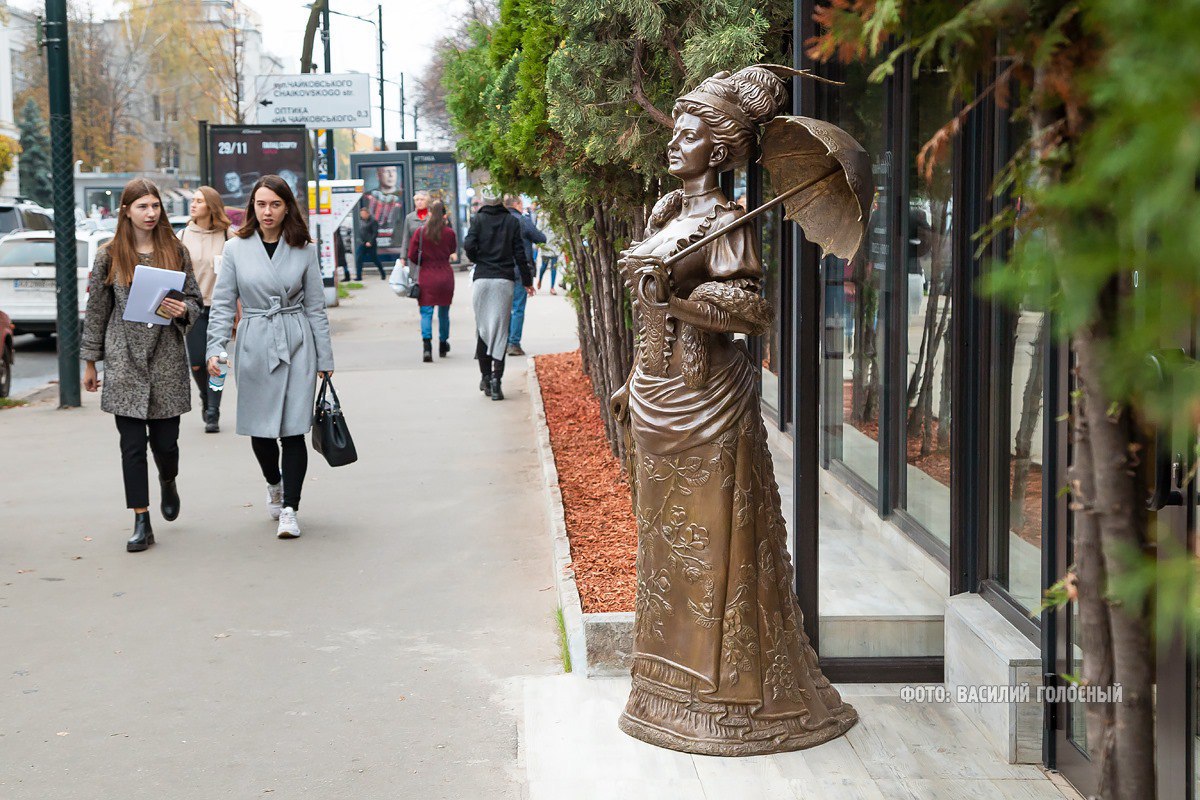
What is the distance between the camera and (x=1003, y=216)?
2086 millimetres

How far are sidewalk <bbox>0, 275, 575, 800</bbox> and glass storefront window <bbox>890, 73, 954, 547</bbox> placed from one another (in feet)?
6.00

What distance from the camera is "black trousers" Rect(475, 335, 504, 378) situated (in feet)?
45.6

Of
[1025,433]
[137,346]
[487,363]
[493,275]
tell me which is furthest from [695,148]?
[487,363]

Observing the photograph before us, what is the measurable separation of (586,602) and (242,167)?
16.8 meters

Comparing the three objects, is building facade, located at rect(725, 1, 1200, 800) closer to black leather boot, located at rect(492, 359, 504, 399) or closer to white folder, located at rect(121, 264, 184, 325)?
white folder, located at rect(121, 264, 184, 325)

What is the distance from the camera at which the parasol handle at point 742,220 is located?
427 centimetres

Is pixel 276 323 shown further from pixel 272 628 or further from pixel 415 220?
pixel 415 220

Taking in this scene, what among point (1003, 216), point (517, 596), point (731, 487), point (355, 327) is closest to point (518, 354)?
point (355, 327)

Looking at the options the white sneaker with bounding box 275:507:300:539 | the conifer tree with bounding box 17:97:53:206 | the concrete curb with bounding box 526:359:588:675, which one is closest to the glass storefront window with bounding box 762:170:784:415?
the concrete curb with bounding box 526:359:588:675

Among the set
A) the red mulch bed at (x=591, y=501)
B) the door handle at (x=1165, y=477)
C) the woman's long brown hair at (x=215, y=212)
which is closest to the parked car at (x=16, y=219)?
the red mulch bed at (x=591, y=501)

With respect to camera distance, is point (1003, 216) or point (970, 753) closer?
point (1003, 216)

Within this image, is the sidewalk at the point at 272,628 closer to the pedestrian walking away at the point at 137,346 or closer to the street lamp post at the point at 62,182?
the pedestrian walking away at the point at 137,346

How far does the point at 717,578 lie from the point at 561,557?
259 centimetres

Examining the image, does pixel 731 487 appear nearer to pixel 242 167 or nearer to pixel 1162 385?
pixel 1162 385
